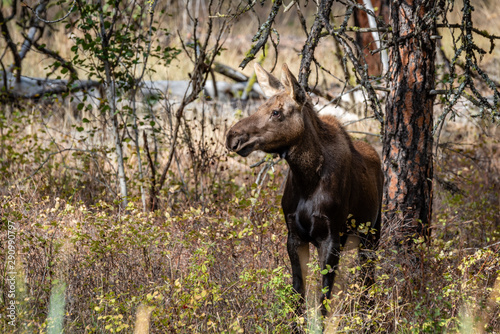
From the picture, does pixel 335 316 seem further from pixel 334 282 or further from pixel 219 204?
pixel 219 204

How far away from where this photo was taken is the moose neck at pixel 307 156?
15.9 ft

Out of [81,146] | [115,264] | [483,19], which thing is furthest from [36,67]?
[483,19]

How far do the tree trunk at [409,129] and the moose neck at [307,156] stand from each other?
132cm

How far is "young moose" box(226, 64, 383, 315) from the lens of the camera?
15.2 ft

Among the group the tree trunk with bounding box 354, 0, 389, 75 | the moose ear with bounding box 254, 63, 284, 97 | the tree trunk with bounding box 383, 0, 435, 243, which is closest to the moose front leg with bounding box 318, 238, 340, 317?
the tree trunk with bounding box 383, 0, 435, 243

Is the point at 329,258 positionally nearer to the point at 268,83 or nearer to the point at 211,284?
the point at 211,284

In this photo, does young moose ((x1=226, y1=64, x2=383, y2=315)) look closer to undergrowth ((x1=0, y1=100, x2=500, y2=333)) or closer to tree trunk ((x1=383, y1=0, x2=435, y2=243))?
undergrowth ((x1=0, y1=100, x2=500, y2=333))

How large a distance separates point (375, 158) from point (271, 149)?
172 cm

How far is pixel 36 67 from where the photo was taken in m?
13.4

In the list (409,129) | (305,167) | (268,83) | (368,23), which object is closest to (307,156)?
(305,167)

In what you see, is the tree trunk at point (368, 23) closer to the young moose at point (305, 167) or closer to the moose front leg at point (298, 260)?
the young moose at point (305, 167)

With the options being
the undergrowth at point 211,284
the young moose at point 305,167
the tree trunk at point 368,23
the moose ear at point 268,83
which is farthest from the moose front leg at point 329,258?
the tree trunk at point 368,23

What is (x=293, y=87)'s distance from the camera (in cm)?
467

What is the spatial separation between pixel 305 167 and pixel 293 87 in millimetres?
670
